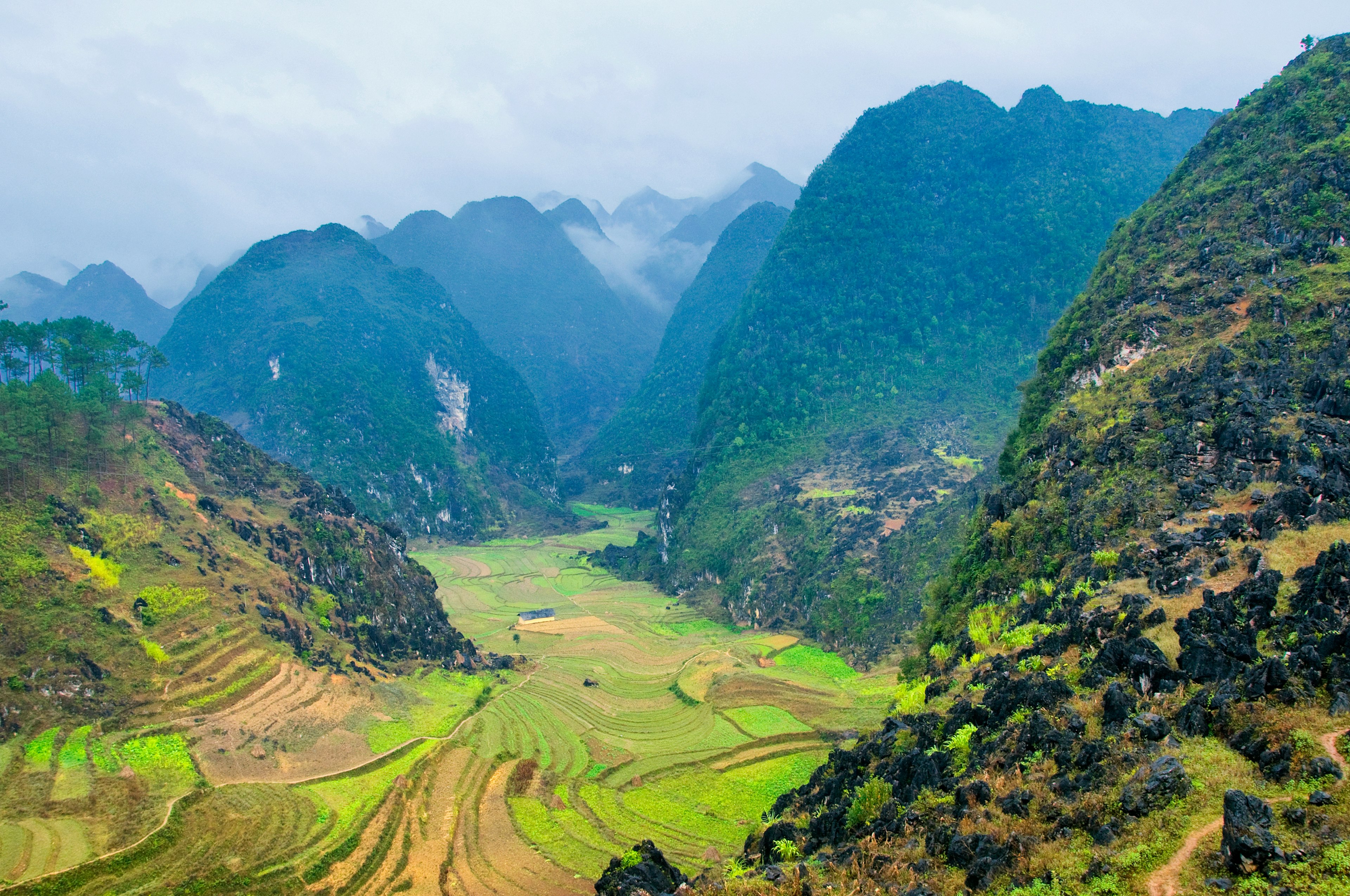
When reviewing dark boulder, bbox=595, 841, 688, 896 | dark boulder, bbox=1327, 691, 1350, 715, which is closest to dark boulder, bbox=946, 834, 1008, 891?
dark boulder, bbox=1327, 691, 1350, 715

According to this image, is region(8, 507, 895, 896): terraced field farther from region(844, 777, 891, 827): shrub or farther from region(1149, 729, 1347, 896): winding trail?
region(1149, 729, 1347, 896): winding trail

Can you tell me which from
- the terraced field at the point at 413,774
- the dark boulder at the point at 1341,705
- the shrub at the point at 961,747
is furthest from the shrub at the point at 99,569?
the dark boulder at the point at 1341,705

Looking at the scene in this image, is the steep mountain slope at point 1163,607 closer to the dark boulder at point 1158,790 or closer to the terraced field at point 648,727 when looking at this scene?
the dark boulder at point 1158,790

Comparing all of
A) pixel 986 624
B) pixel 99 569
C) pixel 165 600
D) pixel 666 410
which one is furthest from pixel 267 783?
pixel 666 410

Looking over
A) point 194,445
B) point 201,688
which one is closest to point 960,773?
point 201,688

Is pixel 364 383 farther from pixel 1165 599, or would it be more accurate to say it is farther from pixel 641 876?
pixel 1165 599

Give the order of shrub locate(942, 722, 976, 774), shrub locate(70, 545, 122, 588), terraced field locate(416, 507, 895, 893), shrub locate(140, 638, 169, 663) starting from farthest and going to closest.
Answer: shrub locate(70, 545, 122, 588) → shrub locate(140, 638, 169, 663) → terraced field locate(416, 507, 895, 893) → shrub locate(942, 722, 976, 774)

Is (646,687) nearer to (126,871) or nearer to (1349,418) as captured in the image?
(126,871)

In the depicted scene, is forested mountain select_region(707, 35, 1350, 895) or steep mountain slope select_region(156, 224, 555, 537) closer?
forested mountain select_region(707, 35, 1350, 895)
